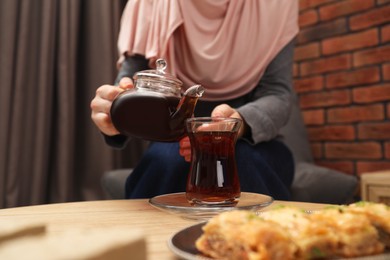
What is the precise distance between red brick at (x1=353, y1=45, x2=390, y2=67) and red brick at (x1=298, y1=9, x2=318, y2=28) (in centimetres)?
31

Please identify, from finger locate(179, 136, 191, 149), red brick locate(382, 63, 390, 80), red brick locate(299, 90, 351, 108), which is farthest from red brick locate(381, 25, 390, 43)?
finger locate(179, 136, 191, 149)

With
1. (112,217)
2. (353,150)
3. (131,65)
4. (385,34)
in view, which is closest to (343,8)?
(385,34)

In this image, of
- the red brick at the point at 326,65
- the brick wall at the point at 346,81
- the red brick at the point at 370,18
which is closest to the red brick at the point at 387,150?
the brick wall at the point at 346,81

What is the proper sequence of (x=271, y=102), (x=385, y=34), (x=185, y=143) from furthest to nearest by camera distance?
1. (x=385, y=34)
2. (x=271, y=102)
3. (x=185, y=143)

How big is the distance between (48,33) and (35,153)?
548 mm

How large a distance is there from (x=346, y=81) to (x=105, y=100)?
1.49 m

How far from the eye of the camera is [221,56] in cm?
144

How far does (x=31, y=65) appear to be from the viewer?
2.18m

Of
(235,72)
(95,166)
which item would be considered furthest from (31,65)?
(235,72)

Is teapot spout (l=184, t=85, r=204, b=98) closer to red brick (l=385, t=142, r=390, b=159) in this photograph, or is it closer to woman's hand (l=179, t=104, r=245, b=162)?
woman's hand (l=179, t=104, r=245, b=162)

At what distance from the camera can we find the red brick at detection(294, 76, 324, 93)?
234 cm

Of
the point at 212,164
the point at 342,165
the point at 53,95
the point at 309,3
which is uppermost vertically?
the point at 309,3

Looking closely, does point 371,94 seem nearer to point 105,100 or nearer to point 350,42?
point 350,42

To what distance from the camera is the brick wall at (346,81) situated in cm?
209
